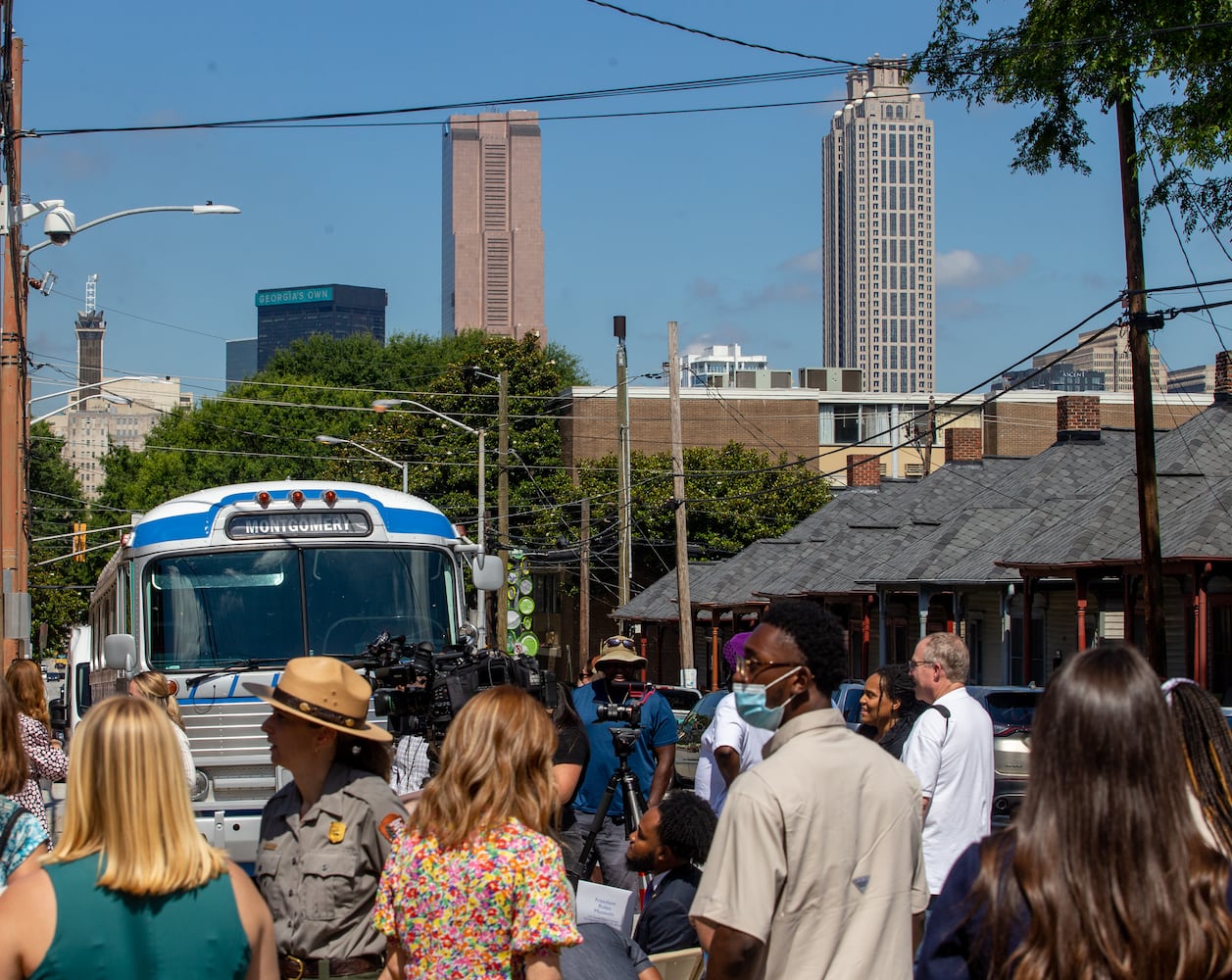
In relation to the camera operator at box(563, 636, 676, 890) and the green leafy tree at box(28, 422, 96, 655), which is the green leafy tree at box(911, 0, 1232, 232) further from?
the green leafy tree at box(28, 422, 96, 655)

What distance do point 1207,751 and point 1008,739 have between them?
14260 mm

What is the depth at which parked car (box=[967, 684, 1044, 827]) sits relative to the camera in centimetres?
1709

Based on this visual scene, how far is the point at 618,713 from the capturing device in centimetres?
939

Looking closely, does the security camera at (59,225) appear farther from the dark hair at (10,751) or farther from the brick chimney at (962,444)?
the brick chimney at (962,444)

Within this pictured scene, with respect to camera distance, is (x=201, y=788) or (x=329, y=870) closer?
(x=329, y=870)

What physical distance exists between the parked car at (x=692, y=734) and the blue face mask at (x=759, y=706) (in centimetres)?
2021

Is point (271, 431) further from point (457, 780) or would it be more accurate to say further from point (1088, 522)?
point (457, 780)

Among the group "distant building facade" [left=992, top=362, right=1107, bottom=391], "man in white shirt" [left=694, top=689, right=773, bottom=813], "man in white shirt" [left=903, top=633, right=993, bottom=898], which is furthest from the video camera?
"distant building facade" [left=992, top=362, right=1107, bottom=391]

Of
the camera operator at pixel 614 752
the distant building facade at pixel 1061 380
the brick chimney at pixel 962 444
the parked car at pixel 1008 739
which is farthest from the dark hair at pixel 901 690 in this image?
the distant building facade at pixel 1061 380

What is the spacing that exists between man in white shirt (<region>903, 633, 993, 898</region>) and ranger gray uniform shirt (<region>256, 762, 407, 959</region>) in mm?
3023

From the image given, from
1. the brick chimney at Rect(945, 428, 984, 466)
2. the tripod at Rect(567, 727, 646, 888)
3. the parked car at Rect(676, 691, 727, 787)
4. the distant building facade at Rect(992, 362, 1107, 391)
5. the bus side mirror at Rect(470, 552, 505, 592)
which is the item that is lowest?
the parked car at Rect(676, 691, 727, 787)

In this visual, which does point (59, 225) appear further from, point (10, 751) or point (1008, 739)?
point (10, 751)

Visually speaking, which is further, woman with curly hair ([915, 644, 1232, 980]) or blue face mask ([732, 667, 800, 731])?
blue face mask ([732, 667, 800, 731])

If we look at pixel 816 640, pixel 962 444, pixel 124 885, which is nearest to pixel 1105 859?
pixel 816 640
